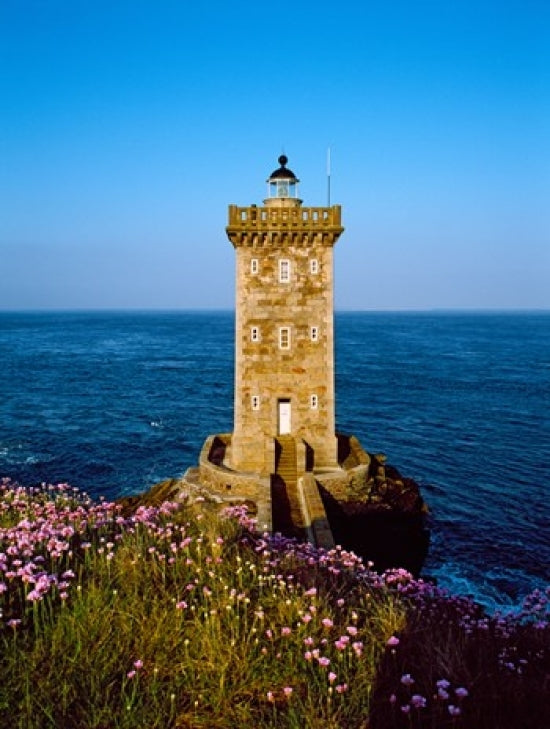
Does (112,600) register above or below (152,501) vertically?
above

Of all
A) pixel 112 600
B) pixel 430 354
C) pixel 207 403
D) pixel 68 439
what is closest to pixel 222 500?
pixel 112 600

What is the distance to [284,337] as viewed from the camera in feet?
71.5

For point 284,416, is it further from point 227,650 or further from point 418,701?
point 418,701

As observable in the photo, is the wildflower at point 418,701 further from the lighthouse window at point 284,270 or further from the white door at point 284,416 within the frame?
the lighthouse window at point 284,270

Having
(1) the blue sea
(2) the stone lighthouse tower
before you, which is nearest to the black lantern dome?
(2) the stone lighthouse tower

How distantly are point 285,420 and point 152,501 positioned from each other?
21.0 feet

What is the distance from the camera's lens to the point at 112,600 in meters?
5.16

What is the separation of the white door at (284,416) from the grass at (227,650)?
51.2 feet

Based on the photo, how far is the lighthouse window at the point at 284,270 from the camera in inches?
845

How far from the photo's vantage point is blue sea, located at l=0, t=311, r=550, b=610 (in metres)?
22.4

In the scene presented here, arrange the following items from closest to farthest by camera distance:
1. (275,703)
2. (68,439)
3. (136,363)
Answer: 1. (275,703)
2. (68,439)
3. (136,363)

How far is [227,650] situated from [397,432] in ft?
115

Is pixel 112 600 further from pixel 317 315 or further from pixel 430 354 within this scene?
pixel 430 354

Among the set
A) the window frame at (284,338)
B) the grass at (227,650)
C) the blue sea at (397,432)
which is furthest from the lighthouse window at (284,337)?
the grass at (227,650)
